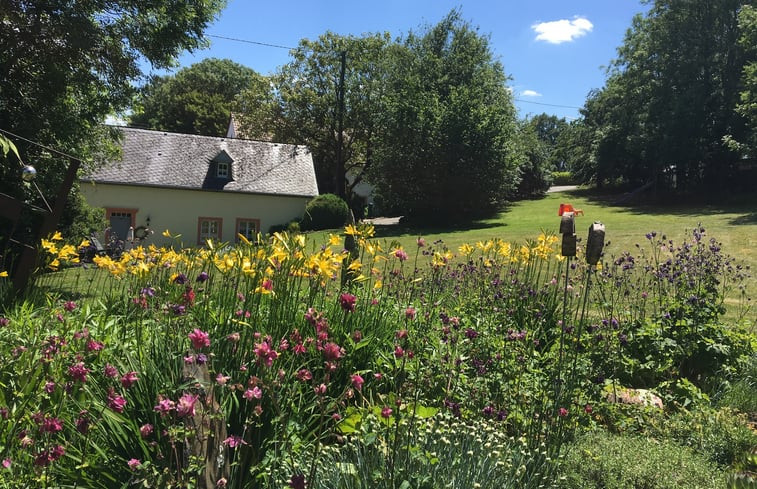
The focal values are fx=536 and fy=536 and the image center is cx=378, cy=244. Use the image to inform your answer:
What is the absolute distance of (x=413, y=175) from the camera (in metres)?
26.0

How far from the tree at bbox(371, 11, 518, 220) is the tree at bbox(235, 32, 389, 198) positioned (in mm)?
4036

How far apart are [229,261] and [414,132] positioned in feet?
75.5

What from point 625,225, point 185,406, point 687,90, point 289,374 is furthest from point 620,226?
point 185,406

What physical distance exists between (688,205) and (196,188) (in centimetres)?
2601

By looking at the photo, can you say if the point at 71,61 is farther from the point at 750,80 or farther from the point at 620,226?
the point at 750,80

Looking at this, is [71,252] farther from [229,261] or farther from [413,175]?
[413,175]

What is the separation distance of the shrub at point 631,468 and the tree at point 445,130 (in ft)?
74.0

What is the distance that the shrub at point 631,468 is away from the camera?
8.45 feet

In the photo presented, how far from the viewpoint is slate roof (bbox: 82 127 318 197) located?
84.7ft

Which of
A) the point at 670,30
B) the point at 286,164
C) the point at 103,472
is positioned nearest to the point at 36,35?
the point at 103,472

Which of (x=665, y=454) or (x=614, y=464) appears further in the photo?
(x=665, y=454)

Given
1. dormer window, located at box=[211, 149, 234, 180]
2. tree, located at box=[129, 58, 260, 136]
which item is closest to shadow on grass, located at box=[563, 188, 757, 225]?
dormer window, located at box=[211, 149, 234, 180]

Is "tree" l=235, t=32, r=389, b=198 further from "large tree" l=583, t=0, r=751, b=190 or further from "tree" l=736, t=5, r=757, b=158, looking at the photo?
"tree" l=736, t=5, r=757, b=158

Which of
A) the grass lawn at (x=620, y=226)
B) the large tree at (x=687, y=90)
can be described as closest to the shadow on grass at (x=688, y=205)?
the grass lawn at (x=620, y=226)
